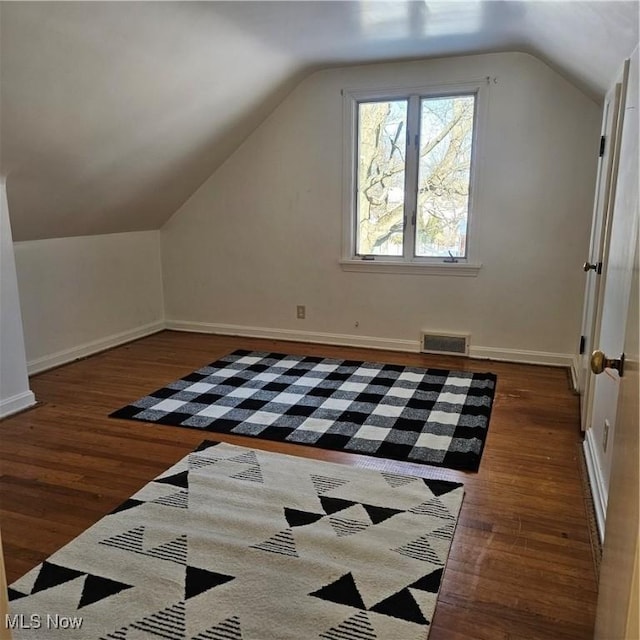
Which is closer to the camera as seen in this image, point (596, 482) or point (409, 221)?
point (596, 482)

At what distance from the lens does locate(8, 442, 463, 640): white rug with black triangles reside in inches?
61.5

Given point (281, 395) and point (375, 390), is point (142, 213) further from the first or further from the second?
point (375, 390)

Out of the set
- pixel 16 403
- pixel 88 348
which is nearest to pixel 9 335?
pixel 16 403

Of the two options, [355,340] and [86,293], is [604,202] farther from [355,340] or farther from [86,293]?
[86,293]

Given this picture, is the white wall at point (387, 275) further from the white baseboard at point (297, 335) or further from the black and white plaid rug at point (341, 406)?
the black and white plaid rug at point (341, 406)

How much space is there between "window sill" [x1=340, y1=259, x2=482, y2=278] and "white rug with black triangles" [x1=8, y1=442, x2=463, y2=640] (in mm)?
2208

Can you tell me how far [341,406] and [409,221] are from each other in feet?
5.85

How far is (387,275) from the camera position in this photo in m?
4.39

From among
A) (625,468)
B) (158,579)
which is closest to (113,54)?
(158,579)

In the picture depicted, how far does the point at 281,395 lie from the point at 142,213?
222 centimetres

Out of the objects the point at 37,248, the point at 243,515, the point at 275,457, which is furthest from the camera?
the point at 37,248

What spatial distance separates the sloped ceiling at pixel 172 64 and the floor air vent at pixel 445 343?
1.95 meters

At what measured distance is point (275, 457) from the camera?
8.46 feet

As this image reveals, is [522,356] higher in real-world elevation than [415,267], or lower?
lower
